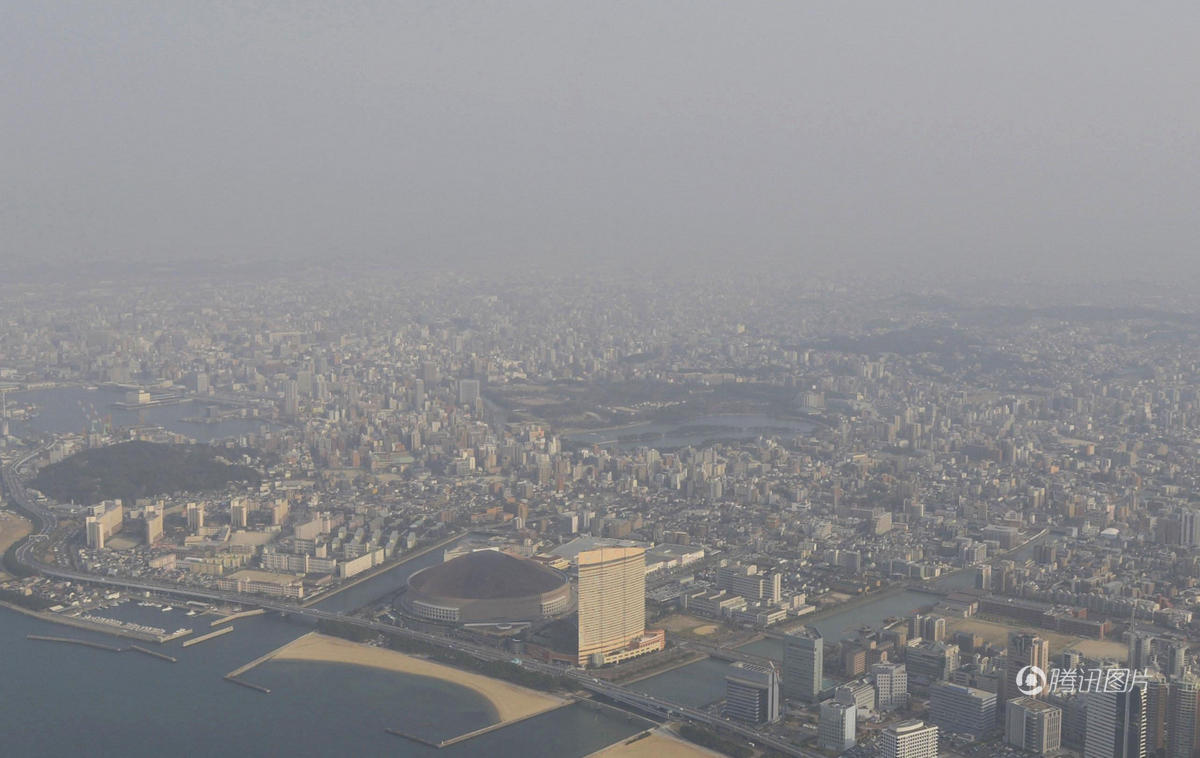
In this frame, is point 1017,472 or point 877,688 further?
point 1017,472

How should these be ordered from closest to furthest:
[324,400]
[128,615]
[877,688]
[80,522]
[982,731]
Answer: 1. [982,731]
2. [877,688]
3. [128,615]
4. [80,522]
5. [324,400]

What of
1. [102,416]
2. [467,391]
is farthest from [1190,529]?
[102,416]

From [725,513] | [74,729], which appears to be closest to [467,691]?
[74,729]

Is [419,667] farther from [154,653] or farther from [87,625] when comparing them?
[87,625]

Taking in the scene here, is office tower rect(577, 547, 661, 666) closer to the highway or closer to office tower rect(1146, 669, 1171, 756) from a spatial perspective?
the highway

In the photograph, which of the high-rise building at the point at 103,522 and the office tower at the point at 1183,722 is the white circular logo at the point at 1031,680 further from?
the high-rise building at the point at 103,522

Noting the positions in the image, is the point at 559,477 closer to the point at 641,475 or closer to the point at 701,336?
the point at 641,475

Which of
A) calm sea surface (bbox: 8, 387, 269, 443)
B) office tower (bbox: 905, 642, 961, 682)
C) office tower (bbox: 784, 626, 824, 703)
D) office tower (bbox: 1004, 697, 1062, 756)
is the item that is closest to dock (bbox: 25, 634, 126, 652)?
office tower (bbox: 784, 626, 824, 703)
